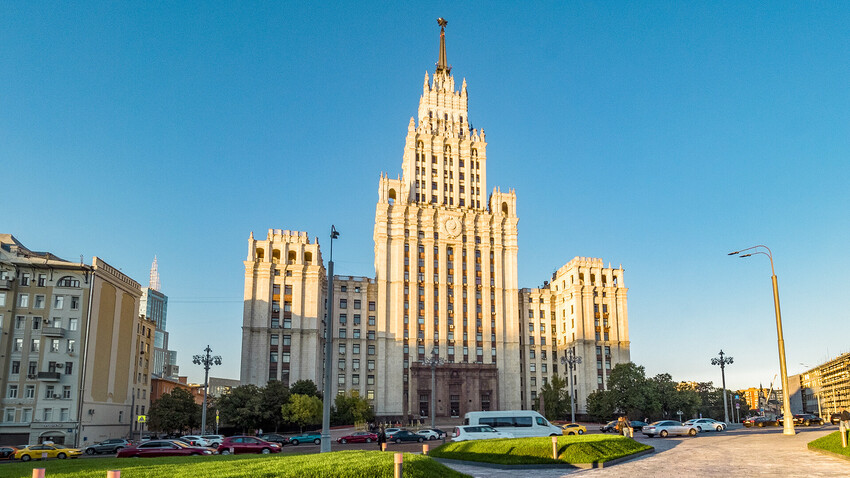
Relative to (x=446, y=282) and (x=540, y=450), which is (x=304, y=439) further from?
(x=446, y=282)

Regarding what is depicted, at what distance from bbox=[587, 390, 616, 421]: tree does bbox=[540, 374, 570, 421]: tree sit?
4239 mm

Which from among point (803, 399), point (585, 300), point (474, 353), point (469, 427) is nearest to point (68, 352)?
point (469, 427)

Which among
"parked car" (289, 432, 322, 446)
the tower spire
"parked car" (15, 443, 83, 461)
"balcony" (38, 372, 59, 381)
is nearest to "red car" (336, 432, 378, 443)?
"parked car" (289, 432, 322, 446)

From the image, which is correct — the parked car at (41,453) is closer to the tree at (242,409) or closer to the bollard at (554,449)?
the tree at (242,409)

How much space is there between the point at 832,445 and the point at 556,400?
74.2 metres

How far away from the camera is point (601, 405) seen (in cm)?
8938

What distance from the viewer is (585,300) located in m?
110

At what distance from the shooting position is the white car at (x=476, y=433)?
38.4 m

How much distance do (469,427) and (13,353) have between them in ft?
156

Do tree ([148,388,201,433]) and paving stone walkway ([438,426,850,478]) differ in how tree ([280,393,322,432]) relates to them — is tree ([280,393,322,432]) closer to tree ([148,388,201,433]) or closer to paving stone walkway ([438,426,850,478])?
tree ([148,388,201,433])

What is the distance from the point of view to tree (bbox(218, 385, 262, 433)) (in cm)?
7562

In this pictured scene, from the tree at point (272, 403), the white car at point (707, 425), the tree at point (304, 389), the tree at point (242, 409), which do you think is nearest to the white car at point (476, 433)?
the white car at point (707, 425)

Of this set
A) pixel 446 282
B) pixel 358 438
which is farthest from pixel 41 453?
pixel 446 282

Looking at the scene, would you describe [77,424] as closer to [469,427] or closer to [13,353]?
[13,353]
